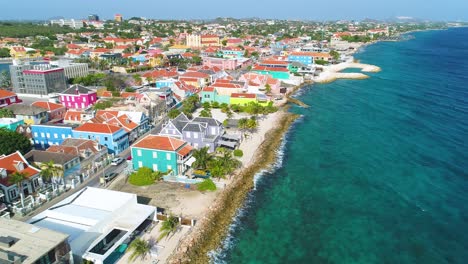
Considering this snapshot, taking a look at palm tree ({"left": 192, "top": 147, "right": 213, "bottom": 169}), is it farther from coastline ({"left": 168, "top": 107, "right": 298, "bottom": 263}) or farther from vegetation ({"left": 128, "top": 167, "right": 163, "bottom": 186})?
vegetation ({"left": 128, "top": 167, "right": 163, "bottom": 186})

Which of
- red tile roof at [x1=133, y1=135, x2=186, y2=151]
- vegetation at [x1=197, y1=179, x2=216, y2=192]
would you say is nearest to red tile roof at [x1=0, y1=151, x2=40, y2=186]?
red tile roof at [x1=133, y1=135, x2=186, y2=151]

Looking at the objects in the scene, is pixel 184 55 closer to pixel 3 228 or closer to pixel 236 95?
pixel 236 95

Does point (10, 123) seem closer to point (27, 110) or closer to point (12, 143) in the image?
point (27, 110)

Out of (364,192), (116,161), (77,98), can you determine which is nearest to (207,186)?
(116,161)

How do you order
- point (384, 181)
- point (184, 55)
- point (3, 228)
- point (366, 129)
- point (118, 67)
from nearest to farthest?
point (3, 228)
point (384, 181)
point (366, 129)
point (118, 67)
point (184, 55)

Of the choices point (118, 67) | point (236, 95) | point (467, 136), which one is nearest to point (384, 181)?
point (467, 136)

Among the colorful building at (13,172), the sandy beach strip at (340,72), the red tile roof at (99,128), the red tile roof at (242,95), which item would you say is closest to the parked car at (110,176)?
the colorful building at (13,172)

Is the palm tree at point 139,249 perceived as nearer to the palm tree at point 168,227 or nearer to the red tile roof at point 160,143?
the palm tree at point 168,227
